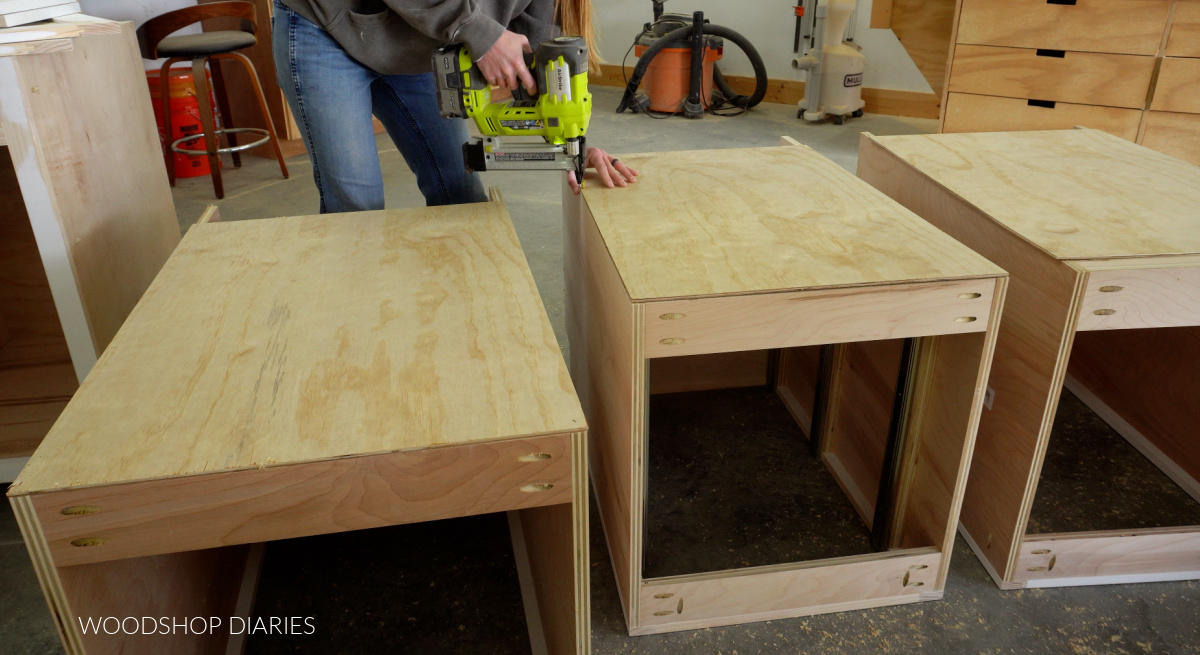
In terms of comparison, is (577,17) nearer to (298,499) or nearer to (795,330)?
(795,330)

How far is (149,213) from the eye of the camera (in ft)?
5.84

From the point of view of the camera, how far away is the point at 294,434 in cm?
84

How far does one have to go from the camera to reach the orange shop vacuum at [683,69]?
4547 mm

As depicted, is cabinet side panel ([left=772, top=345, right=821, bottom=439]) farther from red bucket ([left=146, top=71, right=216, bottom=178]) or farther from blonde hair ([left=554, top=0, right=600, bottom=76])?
red bucket ([left=146, top=71, right=216, bottom=178])

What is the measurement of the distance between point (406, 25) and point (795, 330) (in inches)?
34.7

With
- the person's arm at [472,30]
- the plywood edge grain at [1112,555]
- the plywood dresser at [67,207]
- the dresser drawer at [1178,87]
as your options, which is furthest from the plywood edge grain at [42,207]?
the dresser drawer at [1178,87]

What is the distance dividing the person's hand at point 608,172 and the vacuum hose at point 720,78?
325 centimetres

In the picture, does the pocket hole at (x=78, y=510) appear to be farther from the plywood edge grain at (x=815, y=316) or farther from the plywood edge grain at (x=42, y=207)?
the plywood edge grain at (x=42, y=207)

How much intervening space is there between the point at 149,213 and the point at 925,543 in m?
1.69

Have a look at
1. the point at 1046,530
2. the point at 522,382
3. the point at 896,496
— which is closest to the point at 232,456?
the point at 522,382

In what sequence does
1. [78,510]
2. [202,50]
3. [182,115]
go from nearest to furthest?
1. [78,510]
2. [202,50]
3. [182,115]

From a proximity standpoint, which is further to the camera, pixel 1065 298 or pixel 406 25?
pixel 406 25

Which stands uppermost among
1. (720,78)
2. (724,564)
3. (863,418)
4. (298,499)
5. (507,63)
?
(507,63)

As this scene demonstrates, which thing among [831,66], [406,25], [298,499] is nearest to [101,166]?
[406,25]
